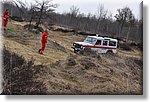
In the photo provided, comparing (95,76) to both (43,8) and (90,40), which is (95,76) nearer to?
(90,40)

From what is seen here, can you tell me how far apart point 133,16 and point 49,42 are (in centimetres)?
90

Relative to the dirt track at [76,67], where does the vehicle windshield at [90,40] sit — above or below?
above

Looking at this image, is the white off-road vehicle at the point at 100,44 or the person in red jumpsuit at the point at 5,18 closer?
the person in red jumpsuit at the point at 5,18

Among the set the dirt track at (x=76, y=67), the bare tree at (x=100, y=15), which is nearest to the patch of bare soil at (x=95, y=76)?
the dirt track at (x=76, y=67)

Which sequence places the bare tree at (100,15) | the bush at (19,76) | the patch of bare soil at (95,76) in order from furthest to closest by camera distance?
the bare tree at (100,15), the patch of bare soil at (95,76), the bush at (19,76)

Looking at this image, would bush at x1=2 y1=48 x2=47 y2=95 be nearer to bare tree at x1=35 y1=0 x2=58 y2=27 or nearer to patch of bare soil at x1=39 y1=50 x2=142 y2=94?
patch of bare soil at x1=39 y1=50 x2=142 y2=94

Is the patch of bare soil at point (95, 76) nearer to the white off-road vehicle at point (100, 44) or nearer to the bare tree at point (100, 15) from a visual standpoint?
the white off-road vehicle at point (100, 44)

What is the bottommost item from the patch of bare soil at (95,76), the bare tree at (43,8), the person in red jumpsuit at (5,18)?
the patch of bare soil at (95,76)

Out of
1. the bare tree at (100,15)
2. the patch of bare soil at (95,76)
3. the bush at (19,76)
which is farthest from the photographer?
the bare tree at (100,15)

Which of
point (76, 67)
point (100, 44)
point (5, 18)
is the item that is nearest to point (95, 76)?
point (76, 67)

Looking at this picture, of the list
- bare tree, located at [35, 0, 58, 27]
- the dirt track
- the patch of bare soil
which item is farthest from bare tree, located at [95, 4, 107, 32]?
bare tree, located at [35, 0, 58, 27]

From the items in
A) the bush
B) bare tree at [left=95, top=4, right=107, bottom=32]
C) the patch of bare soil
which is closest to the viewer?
the bush

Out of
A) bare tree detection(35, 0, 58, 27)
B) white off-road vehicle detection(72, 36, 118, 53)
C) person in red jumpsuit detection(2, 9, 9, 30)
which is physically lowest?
white off-road vehicle detection(72, 36, 118, 53)

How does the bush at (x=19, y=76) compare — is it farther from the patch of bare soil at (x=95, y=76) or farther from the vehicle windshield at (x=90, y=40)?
the vehicle windshield at (x=90, y=40)
